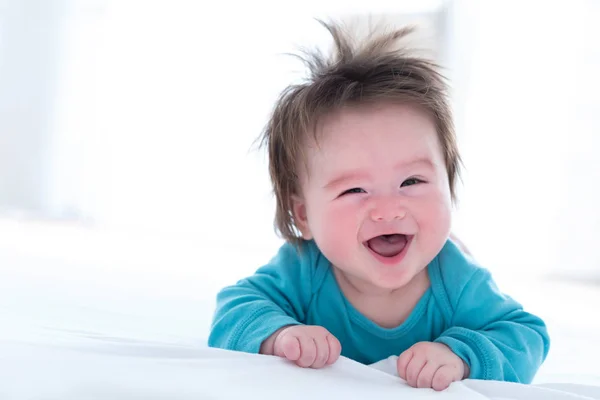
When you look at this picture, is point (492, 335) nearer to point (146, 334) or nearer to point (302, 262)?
point (302, 262)

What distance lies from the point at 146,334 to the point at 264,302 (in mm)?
195

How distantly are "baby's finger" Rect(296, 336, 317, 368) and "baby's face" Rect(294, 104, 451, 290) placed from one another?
0.24 metres

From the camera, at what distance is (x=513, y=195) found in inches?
116

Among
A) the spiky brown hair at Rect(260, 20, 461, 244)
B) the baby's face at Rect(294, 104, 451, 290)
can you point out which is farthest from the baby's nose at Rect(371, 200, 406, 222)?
the spiky brown hair at Rect(260, 20, 461, 244)

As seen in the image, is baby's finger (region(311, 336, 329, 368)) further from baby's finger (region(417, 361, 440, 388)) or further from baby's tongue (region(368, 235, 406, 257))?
baby's tongue (region(368, 235, 406, 257))

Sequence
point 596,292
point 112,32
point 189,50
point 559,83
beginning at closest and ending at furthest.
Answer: point 596,292 → point 559,83 → point 189,50 → point 112,32

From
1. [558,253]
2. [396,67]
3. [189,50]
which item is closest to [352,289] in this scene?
[396,67]

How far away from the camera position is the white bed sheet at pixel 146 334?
0.72 meters

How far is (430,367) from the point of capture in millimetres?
889

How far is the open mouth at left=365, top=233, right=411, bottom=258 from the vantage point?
43.7 inches

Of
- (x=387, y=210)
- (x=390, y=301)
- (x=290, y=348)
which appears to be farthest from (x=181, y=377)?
(x=390, y=301)

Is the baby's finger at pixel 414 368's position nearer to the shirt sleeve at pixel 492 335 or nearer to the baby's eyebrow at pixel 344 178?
the shirt sleeve at pixel 492 335

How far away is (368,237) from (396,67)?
12.4 inches

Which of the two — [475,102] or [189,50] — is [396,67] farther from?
[189,50]
